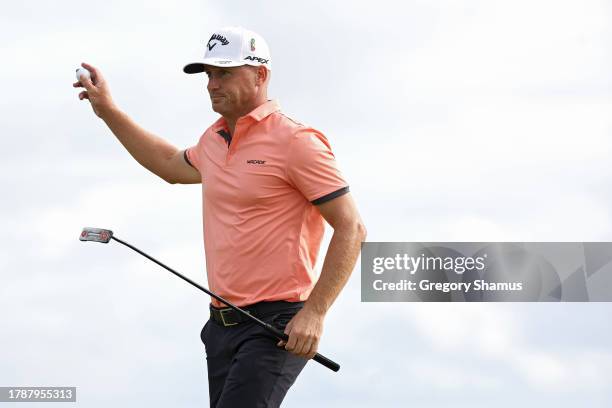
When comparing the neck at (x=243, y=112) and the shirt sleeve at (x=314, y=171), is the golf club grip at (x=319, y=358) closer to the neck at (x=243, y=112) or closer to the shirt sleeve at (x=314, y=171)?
the shirt sleeve at (x=314, y=171)

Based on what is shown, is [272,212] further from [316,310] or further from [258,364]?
[258,364]

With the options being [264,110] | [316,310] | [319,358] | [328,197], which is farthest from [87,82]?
[319,358]

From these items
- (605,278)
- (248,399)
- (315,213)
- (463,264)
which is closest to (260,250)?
(315,213)

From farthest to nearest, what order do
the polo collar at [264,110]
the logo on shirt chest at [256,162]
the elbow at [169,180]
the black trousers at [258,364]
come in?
the elbow at [169,180]
the polo collar at [264,110]
the logo on shirt chest at [256,162]
the black trousers at [258,364]

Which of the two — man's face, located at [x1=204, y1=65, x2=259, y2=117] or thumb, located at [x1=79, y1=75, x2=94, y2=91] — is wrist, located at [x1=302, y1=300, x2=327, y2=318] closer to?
man's face, located at [x1=204, y1=65, x2=259, y2=117]

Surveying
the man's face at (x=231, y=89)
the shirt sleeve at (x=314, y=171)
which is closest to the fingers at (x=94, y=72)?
the man's face at (x=231, y=89)

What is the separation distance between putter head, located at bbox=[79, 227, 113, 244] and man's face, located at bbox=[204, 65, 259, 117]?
97 cm

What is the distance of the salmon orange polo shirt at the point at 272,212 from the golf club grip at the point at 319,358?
8.2 inches

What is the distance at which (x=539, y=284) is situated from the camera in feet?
37.3

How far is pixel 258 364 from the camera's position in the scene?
18.7 ft

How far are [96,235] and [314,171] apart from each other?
142 centimetres

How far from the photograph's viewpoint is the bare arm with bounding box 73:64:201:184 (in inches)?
278

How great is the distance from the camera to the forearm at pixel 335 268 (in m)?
5.62

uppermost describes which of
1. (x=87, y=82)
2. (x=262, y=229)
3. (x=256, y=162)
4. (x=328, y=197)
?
(x=87, y=82)
